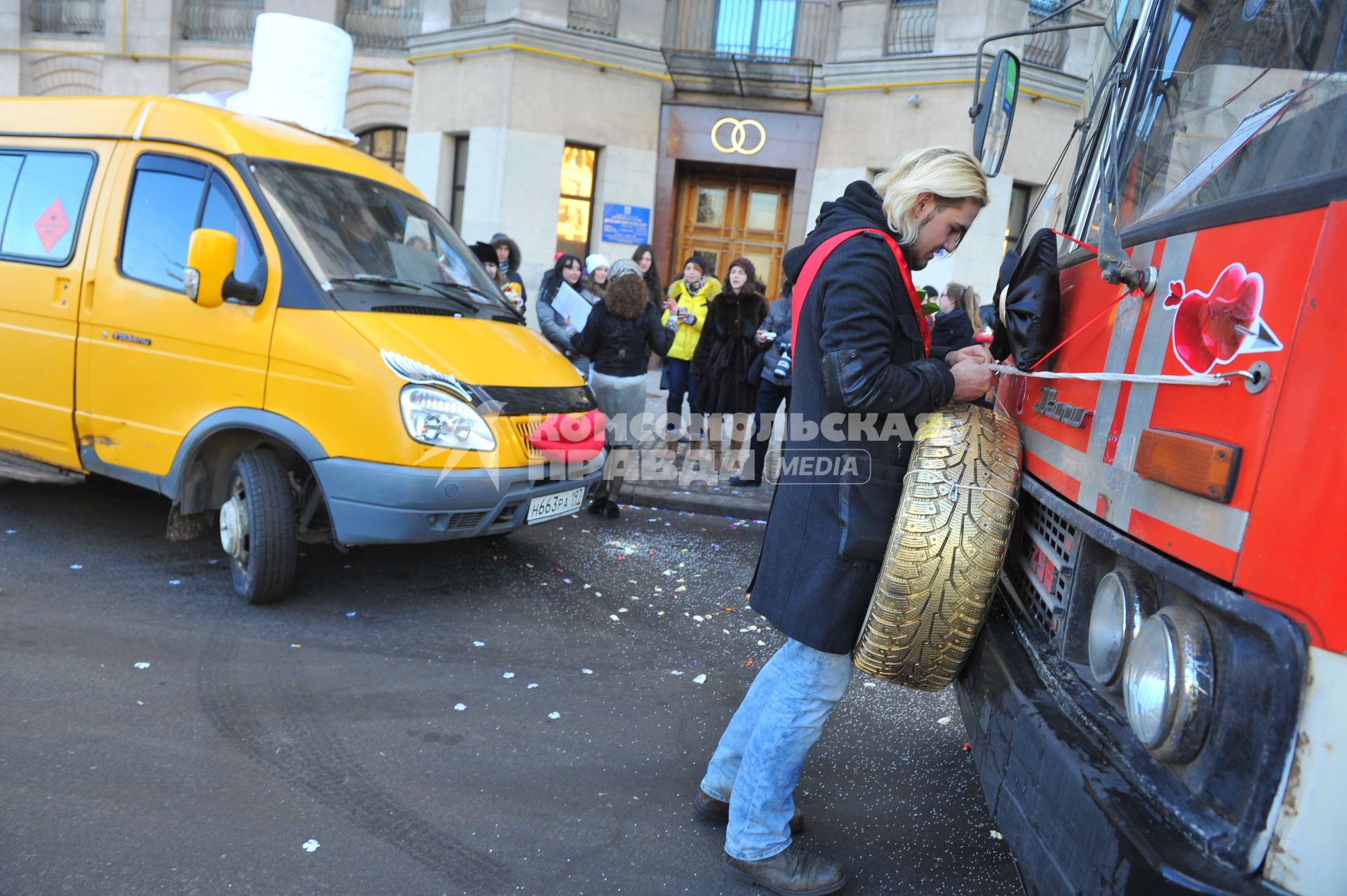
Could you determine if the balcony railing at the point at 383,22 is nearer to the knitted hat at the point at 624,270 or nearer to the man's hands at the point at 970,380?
the knitted hat at the point at 624,270

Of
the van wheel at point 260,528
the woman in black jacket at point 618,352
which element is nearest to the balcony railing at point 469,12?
the woman in black jacket at point 618,352

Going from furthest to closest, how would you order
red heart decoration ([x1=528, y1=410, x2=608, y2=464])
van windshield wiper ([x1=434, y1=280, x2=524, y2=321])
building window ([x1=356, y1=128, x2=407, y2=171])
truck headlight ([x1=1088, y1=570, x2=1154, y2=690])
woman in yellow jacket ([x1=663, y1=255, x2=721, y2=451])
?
building window ([x1=356, y1=128, x2=407, y2=171]), woman in yellow jacket ([x1=663, y1=255, x2=721, y2=451]), van windshield wiper ([x1=434, y1=280, x2=524, y2=321]), red heart decoration ([x1=528, y1=410, x2=608, y2=464]), truck headlight ([x1=1088, y1=570, x2=1154, y2=690])

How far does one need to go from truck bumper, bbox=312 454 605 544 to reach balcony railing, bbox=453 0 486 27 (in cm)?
1322

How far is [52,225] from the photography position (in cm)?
533

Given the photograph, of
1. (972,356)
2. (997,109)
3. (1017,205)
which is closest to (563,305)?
(997,109)

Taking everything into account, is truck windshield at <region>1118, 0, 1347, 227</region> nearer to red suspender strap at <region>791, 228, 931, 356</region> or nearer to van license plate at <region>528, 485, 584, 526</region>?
red suspender strap at <region>791, 228, 931, 356</region>

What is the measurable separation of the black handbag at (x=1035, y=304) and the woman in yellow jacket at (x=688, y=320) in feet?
21.9

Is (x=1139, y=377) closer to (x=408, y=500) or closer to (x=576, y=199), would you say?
(x=408, y=500)

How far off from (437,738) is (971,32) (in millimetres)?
13709

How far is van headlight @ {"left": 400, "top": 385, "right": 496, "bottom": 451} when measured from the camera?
14.4 feet

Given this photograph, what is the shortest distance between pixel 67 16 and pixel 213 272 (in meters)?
20.1

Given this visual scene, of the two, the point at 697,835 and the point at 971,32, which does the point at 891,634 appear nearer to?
the point at 697,835

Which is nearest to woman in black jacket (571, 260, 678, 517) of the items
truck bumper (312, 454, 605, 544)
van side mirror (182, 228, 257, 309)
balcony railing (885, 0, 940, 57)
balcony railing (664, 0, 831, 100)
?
truck bumper (312, 454, 605, 544)

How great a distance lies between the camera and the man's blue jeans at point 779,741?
2645 millimetres
